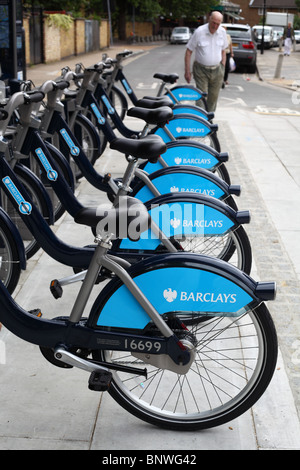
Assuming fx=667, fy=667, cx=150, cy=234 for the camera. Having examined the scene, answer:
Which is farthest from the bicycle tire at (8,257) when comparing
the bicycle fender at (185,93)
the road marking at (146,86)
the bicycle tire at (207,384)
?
the road marking at (146,86)

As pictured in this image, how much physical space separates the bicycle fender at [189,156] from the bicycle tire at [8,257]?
4.88ft

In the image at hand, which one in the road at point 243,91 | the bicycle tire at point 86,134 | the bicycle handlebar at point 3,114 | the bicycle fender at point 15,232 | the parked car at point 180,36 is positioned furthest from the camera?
the parked car at point 180,36

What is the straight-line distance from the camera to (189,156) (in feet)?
17.3

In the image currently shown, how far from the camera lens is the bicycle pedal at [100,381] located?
295 centimetres

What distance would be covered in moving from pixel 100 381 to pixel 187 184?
1872mm

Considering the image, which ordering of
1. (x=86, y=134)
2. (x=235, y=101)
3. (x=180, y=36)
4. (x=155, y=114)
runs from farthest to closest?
(x=180, y=36) → (x=235, y=101) → (x=86, y=134) → (x=155, y=114)

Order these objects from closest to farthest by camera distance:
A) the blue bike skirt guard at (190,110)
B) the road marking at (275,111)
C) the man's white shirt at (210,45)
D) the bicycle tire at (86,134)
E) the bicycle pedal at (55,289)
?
the bicycle pedal at (55,289) < the bicycle tire at (86,134) < the blue bike skirt guard at (190,110) < the man's white shirt at (210,45) < the road marking at (275,111)

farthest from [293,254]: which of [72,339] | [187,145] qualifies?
[72,339]

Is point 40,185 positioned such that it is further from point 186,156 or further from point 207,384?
point 207,384

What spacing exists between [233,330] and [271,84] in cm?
1925

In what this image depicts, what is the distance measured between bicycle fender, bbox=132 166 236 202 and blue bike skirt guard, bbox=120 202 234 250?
0.54m

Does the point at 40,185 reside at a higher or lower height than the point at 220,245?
higher

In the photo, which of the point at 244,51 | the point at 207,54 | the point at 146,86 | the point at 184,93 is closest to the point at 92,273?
the point at 184,93

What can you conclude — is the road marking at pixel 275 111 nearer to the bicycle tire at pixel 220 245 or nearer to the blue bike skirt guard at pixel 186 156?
the blue bike skirt guard at pixel 186 156
